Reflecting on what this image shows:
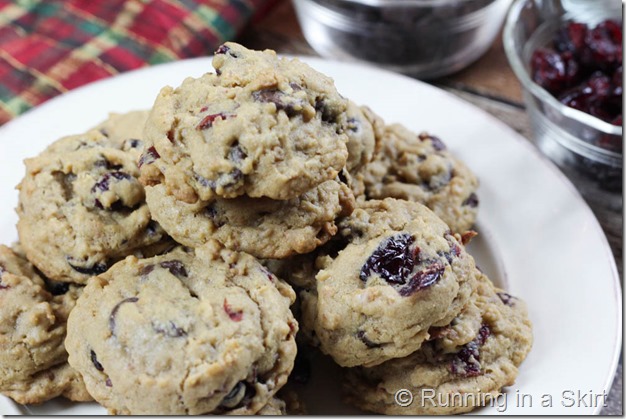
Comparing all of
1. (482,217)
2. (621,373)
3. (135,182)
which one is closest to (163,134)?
(135,182)

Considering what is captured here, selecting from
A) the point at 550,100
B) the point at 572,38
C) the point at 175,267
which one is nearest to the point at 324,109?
the point at 175,267

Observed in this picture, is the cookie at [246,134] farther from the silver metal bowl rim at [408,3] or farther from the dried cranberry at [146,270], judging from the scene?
the silver metal bowl rim at [408,3]

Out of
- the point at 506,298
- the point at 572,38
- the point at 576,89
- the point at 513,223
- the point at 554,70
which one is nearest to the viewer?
the point at 506,298

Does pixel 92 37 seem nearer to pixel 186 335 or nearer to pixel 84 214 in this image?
pixel 84 214

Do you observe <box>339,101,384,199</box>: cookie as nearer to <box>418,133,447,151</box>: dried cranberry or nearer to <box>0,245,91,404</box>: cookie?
<box>418,133,447,151</box>: dried cranberry

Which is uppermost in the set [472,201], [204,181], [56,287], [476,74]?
[204,181]

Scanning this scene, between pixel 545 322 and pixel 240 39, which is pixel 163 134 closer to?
pixel 545 322

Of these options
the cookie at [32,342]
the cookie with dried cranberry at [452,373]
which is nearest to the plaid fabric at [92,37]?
the cookie at [32,342]

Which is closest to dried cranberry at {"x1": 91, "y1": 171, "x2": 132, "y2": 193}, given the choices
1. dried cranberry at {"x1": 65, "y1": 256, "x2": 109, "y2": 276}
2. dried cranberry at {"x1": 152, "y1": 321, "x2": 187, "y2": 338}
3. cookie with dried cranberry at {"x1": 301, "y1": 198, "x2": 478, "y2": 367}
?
dried cranberry at {"x1": 65, "y1": 256, "x2": 109, "y2": 276}
